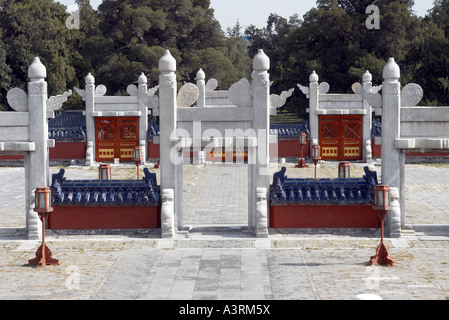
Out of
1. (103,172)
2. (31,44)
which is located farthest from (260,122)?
(31,44)

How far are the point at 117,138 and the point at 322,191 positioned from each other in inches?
596

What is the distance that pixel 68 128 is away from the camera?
29594mm

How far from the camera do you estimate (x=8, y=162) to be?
2889cm

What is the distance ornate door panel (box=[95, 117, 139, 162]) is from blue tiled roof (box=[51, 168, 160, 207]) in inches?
538

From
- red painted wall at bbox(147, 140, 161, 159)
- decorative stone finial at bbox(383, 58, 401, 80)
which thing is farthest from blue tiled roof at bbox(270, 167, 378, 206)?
red painted wall at bbox(147, 140, 161, 159)

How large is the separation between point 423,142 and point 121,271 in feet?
21.1

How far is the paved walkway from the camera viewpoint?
10930mm

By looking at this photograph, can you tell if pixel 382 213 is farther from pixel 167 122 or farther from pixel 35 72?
pixel 35 72

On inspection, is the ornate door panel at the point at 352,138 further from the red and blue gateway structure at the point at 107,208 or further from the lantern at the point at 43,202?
the lantern at the point at 43,202

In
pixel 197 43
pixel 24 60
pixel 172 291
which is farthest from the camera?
pixel 197 43

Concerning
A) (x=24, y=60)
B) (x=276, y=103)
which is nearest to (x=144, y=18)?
(x=24, y=60)

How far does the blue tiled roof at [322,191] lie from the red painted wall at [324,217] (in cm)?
14

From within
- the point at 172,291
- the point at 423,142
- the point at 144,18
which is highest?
the point at 144,18

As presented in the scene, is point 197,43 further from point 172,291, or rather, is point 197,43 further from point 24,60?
point 172,291
